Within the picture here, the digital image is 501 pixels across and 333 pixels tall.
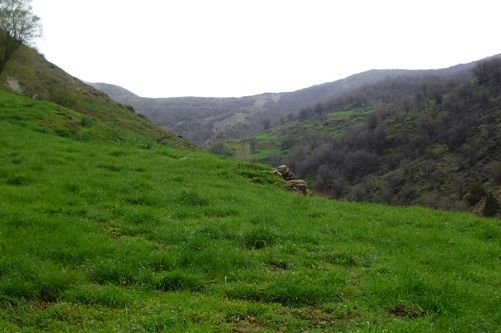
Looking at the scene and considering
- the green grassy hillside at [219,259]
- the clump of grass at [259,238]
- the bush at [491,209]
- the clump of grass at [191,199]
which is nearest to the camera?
the green grassy hillside at [219,259]

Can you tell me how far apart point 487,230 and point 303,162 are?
539ft

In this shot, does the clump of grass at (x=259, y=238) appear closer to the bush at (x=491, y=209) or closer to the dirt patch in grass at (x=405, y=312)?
the dirt patch in grass at (x=405, y=312)

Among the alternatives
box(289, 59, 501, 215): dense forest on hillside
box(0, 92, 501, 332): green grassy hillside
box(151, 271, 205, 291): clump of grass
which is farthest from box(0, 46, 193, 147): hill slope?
box(289, 59, 501, 215): dense forest on hillside

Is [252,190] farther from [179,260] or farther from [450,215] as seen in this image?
[179,260]

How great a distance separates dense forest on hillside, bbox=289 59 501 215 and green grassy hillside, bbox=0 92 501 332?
99.3 meters

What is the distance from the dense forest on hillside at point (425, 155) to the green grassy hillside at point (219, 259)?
99.3m

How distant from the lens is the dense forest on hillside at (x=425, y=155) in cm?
13225

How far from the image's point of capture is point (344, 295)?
33.9 ft

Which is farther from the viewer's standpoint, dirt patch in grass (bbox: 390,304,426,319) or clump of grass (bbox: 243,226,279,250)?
clump of grass (bbox: 243,226,279,250)

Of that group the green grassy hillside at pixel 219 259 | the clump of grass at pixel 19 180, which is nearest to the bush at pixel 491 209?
the green grassy hillside at pixel 219 259

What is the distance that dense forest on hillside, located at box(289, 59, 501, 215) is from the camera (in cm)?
13225

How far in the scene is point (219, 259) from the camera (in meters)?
11.5

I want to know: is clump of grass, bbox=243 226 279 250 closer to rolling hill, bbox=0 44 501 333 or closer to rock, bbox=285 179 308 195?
rolling hill, bbox=0 44 501 333

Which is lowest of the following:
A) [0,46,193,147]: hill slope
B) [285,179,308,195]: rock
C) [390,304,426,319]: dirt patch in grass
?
[390,304,426,319]: dirt patch in grass
